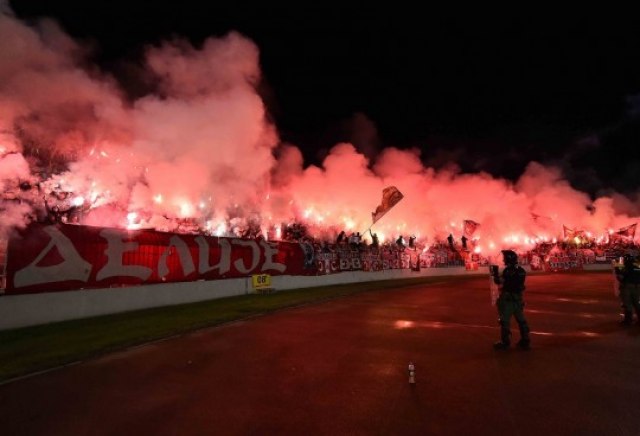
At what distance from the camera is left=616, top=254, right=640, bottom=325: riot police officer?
408 inches

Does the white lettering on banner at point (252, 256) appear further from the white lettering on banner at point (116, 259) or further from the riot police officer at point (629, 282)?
the riot police officer at point (629, 282)

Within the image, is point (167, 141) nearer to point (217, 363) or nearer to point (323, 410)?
point (217, 363)

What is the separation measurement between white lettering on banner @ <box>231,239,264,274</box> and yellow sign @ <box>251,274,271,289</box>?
2.21 feet

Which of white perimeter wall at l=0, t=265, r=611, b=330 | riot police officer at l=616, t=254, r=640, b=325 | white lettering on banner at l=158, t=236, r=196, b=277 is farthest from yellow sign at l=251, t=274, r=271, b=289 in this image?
riot police officer at l=616, t=254, r=640, b=325

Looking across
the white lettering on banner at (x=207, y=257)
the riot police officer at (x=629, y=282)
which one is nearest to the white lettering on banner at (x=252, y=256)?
the white lettering on banner at (x=207, y=257)

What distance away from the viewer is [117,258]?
49.9 ft

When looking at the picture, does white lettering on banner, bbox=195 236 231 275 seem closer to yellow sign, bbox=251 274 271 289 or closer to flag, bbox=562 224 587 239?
yellow sign, bbox=251 274 271 289

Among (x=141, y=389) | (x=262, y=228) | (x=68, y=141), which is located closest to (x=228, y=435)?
(x=141, y=389)

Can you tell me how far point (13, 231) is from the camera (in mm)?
12086

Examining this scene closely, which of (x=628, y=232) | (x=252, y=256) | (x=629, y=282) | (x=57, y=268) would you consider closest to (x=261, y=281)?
(x=252, y=256)

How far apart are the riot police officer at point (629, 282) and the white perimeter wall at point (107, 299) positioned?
610 inches

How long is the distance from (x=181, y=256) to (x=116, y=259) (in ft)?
11.0

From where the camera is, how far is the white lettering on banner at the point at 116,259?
1479cm

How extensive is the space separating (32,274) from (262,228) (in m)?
21.5
